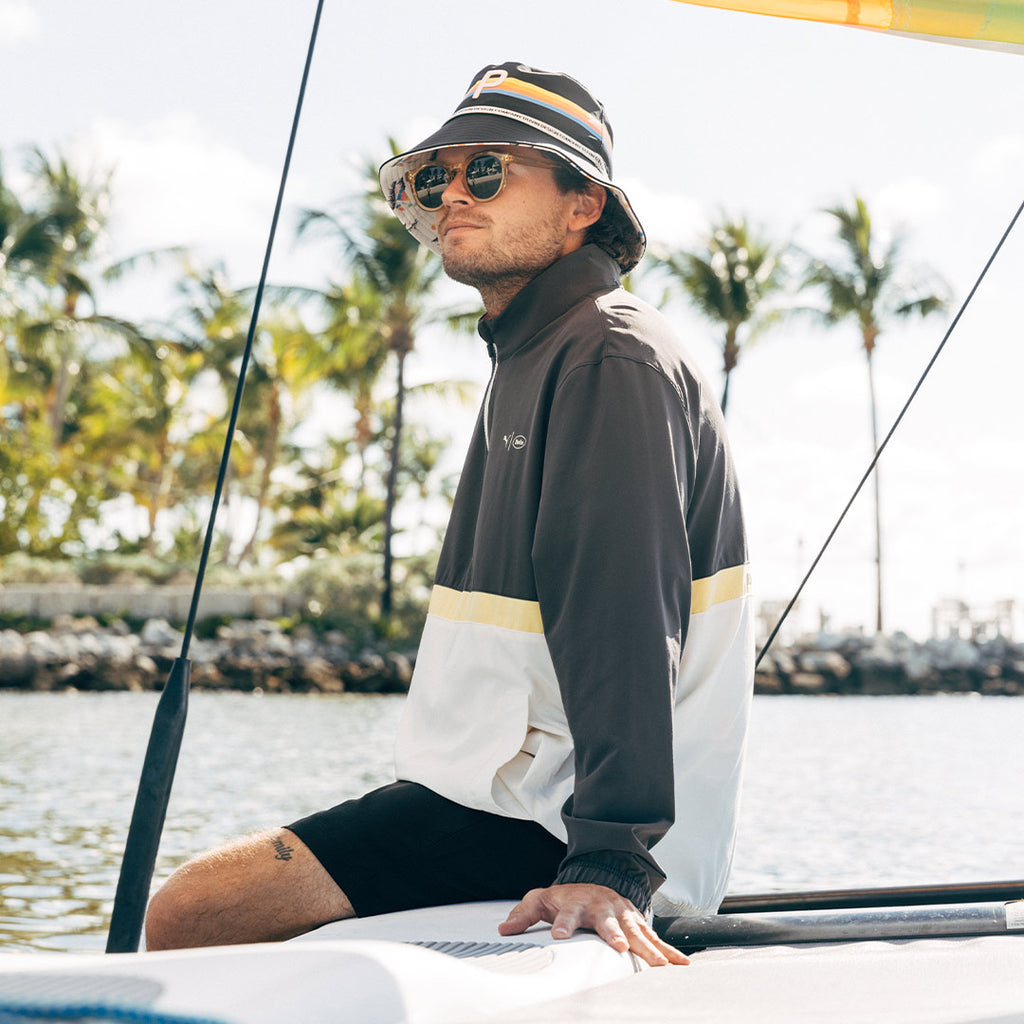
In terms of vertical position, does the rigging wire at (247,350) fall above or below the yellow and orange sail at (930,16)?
below

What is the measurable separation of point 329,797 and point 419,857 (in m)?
6.18

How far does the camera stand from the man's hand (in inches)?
47.8

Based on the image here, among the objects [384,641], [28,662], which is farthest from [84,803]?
[384,641]

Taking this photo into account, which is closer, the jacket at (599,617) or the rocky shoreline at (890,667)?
the jacket at (599,617)

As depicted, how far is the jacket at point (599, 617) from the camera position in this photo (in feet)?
4.26

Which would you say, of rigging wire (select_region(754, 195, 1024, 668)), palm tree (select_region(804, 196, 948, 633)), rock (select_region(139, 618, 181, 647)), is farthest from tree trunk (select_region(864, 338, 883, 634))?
rigging wire (select_region(754, 195, 1024, 668))

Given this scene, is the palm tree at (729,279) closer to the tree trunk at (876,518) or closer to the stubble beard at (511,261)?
the tree trunk at (876,518)

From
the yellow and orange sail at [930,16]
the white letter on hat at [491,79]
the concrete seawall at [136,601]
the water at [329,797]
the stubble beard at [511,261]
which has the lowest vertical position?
the water at [329,797]

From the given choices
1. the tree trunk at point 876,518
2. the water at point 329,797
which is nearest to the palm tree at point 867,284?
the tree trunk at point 876,518

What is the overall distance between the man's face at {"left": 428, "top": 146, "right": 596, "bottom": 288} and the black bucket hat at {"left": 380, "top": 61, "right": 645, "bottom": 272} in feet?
0.16

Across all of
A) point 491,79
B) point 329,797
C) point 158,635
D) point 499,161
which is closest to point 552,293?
point 499,161

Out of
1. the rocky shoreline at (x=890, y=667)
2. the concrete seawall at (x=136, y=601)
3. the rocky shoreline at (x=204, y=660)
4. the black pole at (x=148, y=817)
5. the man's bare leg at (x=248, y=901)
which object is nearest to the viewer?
the man's bare leg at (x=248, y=901)

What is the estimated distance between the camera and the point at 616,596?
1.33 metres

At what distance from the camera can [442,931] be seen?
134 centimetres
